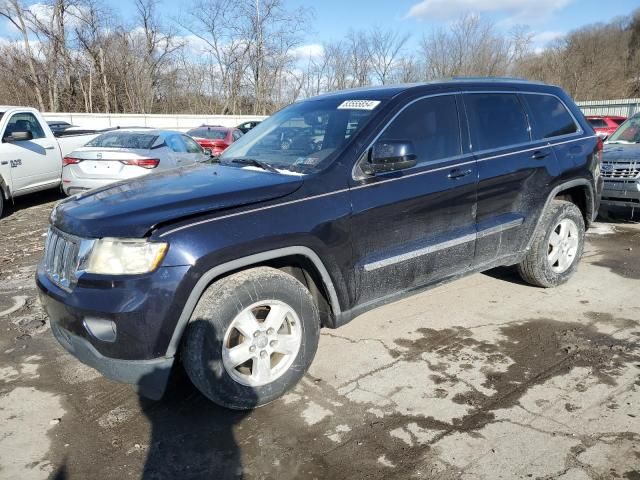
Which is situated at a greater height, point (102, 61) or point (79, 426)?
point (102, 61)

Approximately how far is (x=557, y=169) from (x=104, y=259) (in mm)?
3824

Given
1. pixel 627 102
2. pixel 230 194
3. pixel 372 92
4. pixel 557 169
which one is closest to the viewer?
pixel 230 194

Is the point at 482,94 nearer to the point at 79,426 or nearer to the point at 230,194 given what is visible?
the point at 230,194

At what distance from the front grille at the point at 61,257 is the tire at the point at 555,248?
3685 mm

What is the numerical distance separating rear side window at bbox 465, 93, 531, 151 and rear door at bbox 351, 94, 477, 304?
0.19m

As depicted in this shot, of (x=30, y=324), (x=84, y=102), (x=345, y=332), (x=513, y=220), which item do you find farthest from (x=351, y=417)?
(x=84, y=102)

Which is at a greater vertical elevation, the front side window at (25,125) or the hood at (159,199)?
the front side window at (25,125)

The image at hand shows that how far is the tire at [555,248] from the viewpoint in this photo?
15.3 ft

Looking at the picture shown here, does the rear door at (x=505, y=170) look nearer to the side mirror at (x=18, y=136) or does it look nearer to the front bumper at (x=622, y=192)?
the front bumper at (x=622, y=192)

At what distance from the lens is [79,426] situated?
3027 mm

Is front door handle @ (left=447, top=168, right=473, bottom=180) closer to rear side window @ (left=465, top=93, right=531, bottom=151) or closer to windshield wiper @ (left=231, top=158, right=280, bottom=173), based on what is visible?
rear side window @ (left=465, top=93, right=531, bottom=151)

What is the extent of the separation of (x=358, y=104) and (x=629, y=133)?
6.97 m

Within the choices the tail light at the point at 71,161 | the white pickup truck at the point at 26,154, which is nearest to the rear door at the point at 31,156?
the white pickup truck at the point at 26,154

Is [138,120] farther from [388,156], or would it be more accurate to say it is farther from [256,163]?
[388,156]
